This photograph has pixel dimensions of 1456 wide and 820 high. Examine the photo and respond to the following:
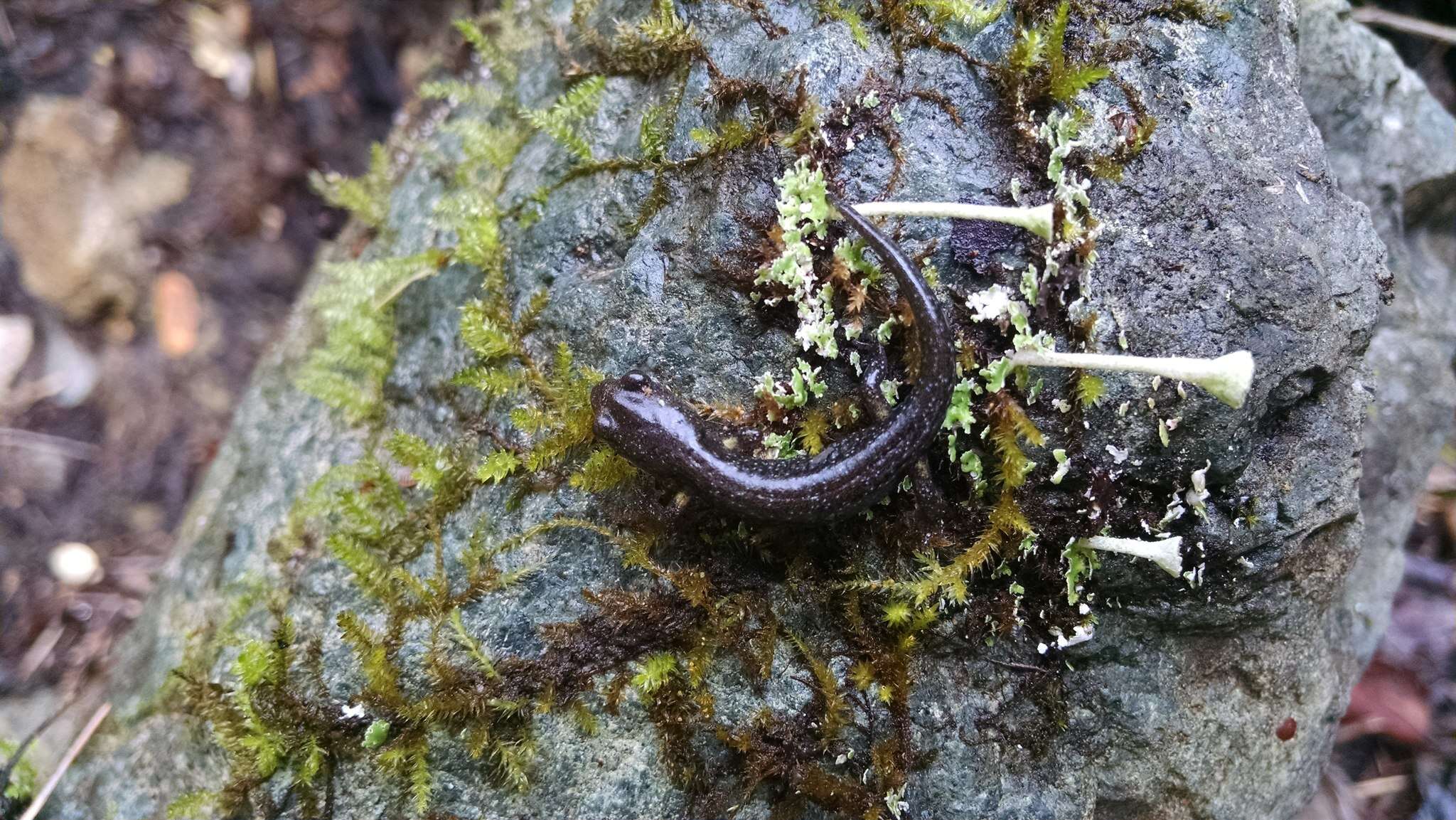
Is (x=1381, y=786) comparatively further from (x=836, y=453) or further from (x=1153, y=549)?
(x=836, y=453)

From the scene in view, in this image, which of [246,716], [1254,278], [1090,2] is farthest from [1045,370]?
[246,716]

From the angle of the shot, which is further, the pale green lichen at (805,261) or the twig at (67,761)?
the twig at (67,761)

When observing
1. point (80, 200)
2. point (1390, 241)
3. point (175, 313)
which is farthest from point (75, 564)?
point (1390, 241)

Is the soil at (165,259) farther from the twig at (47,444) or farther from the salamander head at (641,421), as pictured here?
the salamander head at (641,421)

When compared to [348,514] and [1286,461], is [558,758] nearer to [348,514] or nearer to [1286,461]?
[348,514]

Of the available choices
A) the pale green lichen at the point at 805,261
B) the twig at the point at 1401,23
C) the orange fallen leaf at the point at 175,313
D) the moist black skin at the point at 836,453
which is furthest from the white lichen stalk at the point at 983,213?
the orange fallen leaf at the point at 175,313

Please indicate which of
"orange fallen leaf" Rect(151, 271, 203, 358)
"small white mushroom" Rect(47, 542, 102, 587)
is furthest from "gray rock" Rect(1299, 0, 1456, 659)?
"small white mushroom" Rect(47, 542, 102, 587)
